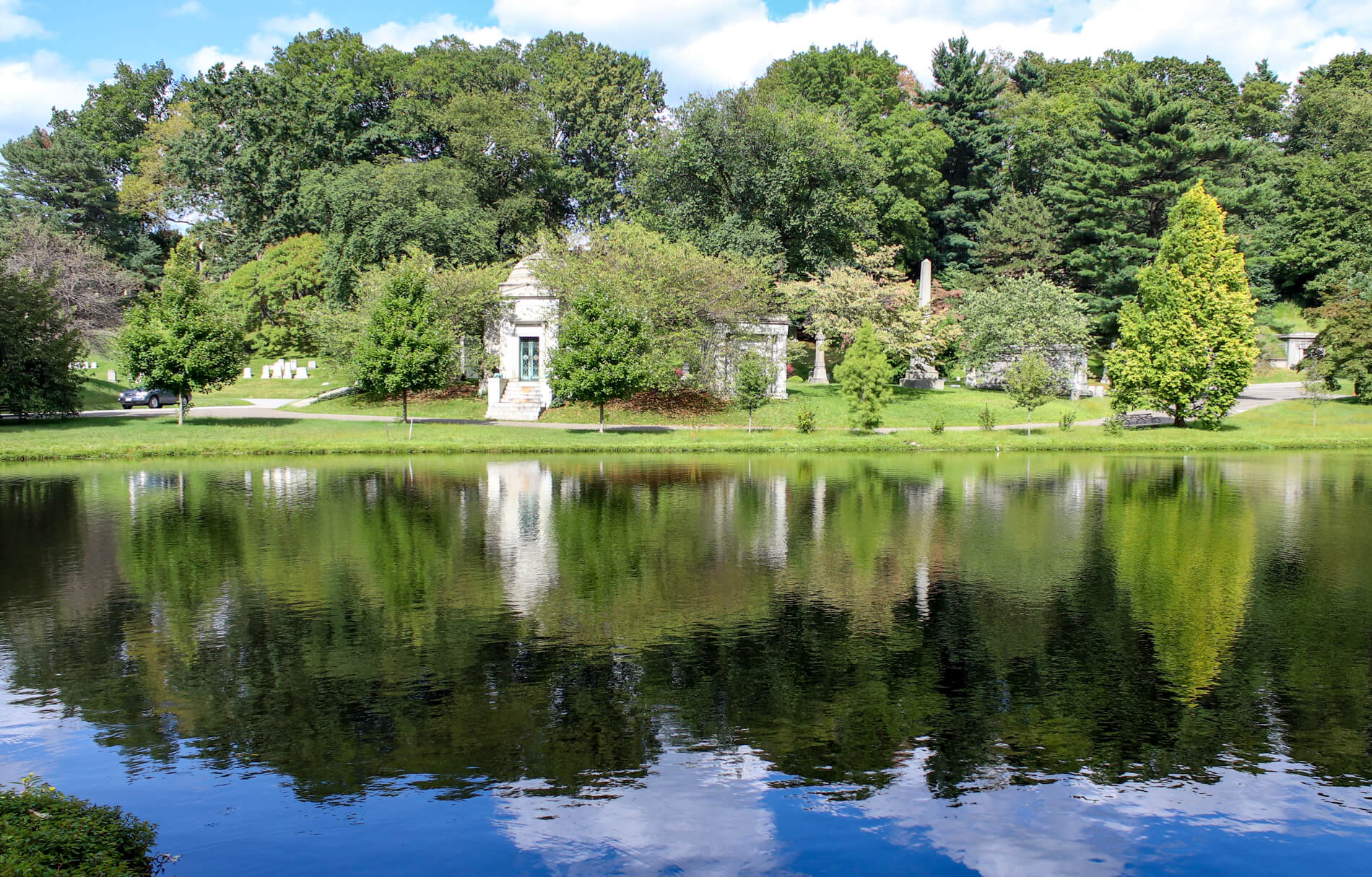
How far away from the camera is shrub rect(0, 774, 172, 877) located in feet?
23.2

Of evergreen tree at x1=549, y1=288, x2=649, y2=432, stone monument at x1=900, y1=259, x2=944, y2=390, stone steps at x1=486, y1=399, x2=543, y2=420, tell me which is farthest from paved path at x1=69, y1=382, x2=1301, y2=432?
stone monument at x1=900, y1=259, x2=944, y2=390

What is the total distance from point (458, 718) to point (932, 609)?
7727 mm

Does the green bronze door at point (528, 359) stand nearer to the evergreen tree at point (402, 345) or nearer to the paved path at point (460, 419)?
the paved path at point (460, 419)

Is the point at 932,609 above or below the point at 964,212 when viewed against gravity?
below

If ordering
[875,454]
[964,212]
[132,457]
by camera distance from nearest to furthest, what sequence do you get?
1. [132,457]
2. [875,454]
3. [964,212]

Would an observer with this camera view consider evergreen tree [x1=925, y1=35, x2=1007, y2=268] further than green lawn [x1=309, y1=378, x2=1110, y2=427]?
Yes

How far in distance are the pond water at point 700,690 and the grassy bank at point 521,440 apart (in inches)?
531

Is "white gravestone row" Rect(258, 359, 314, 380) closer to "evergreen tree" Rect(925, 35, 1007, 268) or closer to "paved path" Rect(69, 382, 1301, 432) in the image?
"paved path" Rect(69, 382, 1301, 432)

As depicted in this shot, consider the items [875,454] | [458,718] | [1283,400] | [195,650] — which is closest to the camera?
[458,718]

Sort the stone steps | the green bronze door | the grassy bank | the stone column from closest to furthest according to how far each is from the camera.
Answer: the grassy bank, the stone steps, the green bronze door, the stone column

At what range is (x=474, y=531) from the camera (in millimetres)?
21188

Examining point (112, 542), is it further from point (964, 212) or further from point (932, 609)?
point (964, 212)

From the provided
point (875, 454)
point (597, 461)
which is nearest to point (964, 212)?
point (875, 454)

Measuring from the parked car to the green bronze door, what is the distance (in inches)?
717
